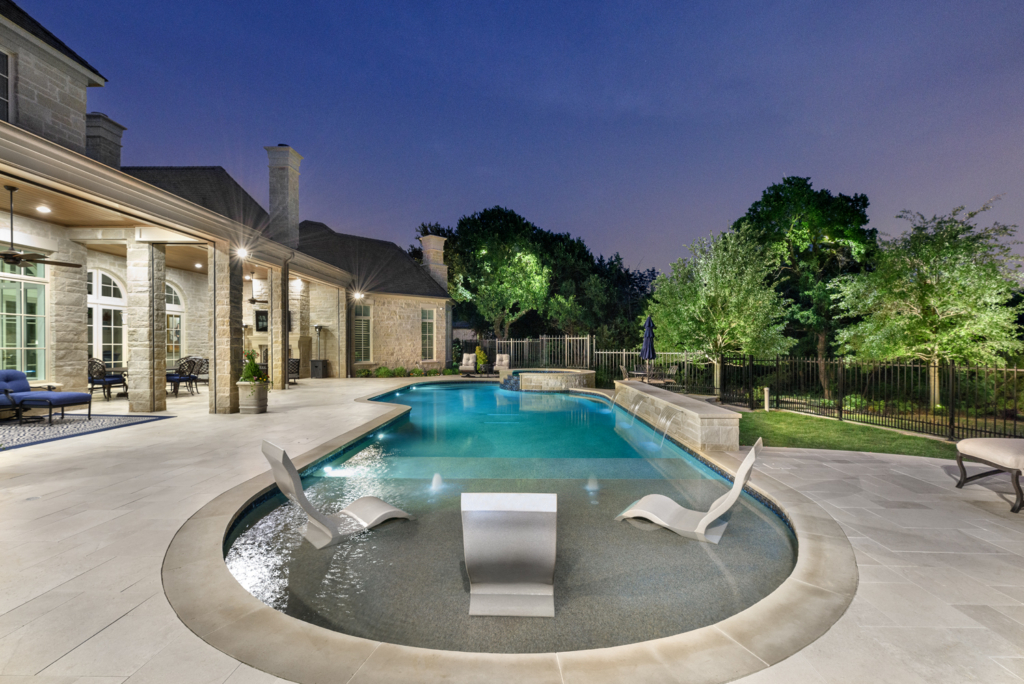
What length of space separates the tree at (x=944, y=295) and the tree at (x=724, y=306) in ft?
8.63

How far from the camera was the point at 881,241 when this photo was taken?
43.7ft

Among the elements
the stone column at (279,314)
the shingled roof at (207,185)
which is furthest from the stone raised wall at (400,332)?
the shingled roof at (207,185)

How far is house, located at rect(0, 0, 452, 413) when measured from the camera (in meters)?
7.12

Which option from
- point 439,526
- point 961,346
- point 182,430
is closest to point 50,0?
point 182,430

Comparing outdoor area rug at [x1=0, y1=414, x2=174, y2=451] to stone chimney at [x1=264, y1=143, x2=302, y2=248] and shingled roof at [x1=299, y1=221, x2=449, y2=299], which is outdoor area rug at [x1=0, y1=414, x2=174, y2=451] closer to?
stone chimney at [x1=264, y1=143, x2=302, y2=248]

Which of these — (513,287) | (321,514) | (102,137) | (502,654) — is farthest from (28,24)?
(513,287)

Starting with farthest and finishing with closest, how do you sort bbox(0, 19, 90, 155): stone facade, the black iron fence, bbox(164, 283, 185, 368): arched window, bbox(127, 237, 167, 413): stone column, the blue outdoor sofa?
bbox(164, 283, 185, 368): arched window < bbox(127, 237, 167, 413): stone column < bbox(0, 19, 90, 155): stone facade < the black iron fence < the blue outdoor sofa

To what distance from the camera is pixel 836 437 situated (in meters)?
7.29

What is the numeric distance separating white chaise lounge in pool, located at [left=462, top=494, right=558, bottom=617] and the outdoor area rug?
23.7 feet

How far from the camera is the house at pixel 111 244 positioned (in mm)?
7125

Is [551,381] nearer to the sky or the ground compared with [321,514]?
→ nearer to the sky

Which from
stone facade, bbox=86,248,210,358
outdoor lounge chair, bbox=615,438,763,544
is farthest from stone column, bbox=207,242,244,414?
outdoor lounge chair, bbox=615,438,763,544

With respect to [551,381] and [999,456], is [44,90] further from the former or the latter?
[999,456]

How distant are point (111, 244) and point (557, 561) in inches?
504
